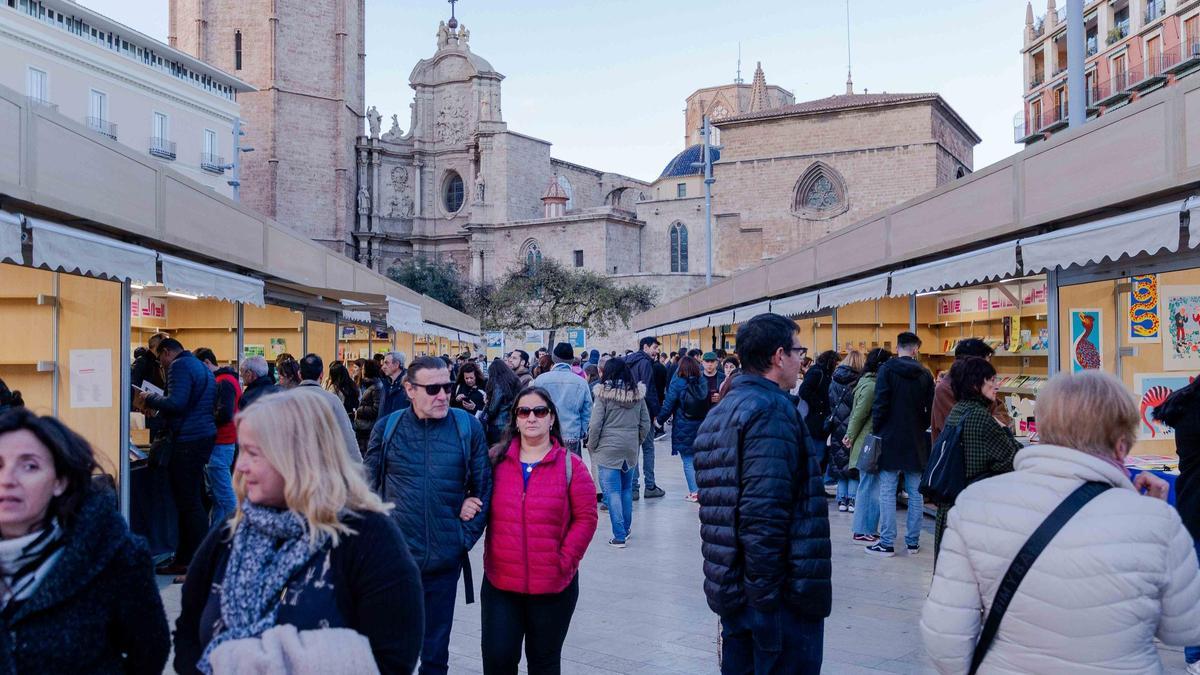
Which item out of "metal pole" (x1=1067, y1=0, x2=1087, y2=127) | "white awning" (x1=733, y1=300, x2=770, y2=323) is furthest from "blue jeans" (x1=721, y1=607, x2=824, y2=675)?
"white awning" (x1=733, y1=300, x2=770, y2=323)

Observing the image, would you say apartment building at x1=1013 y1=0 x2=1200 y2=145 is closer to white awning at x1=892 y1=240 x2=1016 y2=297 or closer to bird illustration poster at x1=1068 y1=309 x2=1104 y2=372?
white awning at x1=892 y1=240 x2=1016 y2=297

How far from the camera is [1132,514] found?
7.33ft

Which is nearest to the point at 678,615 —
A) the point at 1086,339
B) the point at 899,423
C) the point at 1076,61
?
the point at 899,423

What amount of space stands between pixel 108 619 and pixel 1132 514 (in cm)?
243

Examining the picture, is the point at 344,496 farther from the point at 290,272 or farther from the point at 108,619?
the point at 290,272

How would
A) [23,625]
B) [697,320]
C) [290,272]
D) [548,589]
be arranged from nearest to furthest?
[23,625] < [548,589] < [290,272] < [697,320]

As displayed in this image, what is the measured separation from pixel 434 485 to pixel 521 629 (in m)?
0.72

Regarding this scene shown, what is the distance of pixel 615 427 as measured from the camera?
857 centimetres

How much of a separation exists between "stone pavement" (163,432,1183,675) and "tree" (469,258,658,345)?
4172cm

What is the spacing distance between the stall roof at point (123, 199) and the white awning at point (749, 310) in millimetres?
6780

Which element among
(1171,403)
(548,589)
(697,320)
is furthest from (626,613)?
(697,320)

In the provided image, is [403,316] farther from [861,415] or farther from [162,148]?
[162,148]

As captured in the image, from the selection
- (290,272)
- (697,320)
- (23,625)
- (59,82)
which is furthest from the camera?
(59,82)

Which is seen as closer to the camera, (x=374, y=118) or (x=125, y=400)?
(x=125, y=400)
